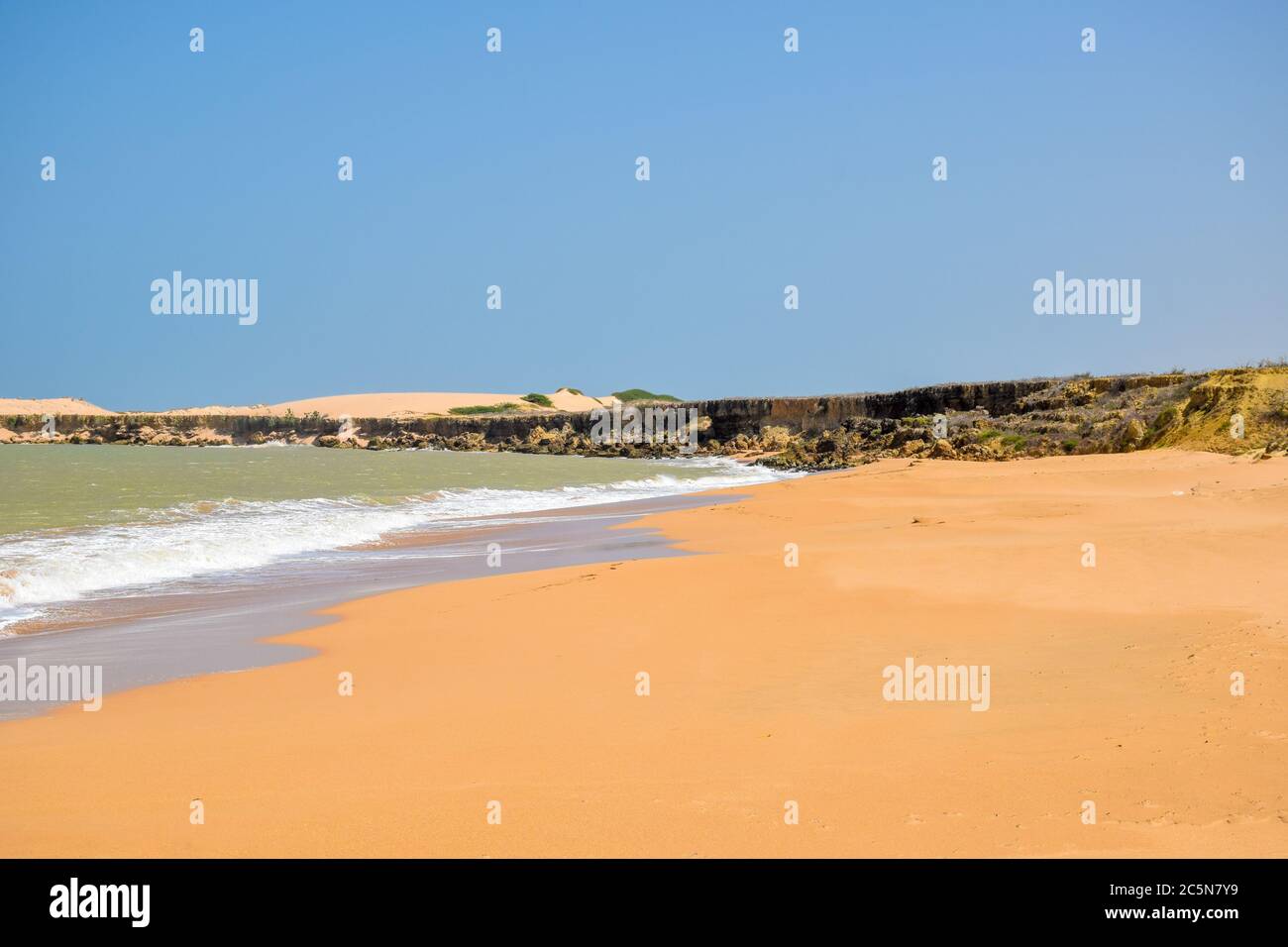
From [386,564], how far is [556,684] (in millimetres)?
8217

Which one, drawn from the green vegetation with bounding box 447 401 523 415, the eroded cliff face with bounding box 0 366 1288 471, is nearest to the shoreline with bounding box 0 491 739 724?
the eroded cliff face with bounding box 0 366 1288 471

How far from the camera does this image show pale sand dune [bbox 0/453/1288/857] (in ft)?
12.1

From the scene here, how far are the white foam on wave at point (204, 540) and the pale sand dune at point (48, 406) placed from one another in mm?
107478

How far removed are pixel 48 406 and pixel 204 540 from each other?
12555cm

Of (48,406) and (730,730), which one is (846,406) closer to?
(730,730)

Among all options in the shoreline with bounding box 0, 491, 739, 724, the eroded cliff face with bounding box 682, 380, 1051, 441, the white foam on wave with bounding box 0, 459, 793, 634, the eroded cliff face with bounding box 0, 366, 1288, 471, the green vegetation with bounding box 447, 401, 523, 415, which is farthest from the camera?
the green vegetation with bounding box 447, 401, 523, 415

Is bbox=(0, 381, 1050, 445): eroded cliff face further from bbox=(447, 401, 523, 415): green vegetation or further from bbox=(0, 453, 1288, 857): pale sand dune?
bbox=(0, 453, 1288, 857): pale sand dune

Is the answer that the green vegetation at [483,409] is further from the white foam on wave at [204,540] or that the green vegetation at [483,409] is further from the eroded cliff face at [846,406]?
the white foam on wave at [204,540]

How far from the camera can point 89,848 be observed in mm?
3691

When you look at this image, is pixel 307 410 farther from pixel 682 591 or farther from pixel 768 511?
pixel 682 591

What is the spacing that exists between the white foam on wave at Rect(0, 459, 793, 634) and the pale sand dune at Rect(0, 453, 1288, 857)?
14.2 feet

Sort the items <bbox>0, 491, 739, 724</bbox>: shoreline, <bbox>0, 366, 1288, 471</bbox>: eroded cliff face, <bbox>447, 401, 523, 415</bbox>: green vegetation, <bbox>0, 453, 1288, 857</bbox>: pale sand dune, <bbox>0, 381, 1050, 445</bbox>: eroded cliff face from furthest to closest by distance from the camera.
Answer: <bbox>447, 401, 523, 415</bbox>: green vegetation < <bbox>0, 381, 1050, 445</bbox>: eroded cliff face < <bbox>0, 366, 1288, 471</bbox>: eroded cliff face < <bbox>0, 491, 739, 724</bbox>: shoreline < <bbox>0, 453, 1288, 857</bbox>: pale sand dune

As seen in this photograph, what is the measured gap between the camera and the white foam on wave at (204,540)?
1180 cm
